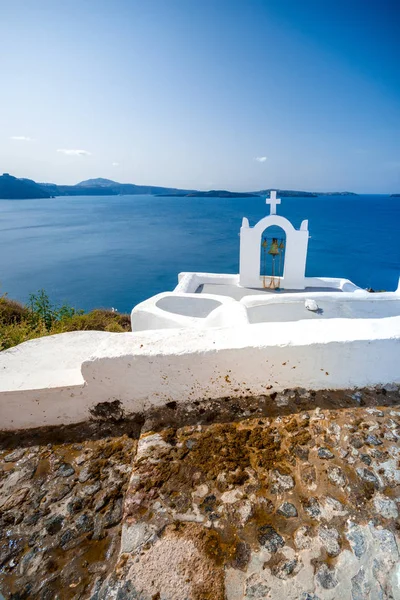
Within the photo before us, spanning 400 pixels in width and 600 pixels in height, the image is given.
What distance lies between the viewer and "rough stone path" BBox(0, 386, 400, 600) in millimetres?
1446

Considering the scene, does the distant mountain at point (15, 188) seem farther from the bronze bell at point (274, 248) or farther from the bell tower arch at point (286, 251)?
the bronze bell at point (274, 248)

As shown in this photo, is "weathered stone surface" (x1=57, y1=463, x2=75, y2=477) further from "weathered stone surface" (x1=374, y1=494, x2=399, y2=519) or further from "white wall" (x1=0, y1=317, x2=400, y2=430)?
"weathered stone surface" (x1=374, y1=494, x2=399, y2=519)

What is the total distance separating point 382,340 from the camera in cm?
245

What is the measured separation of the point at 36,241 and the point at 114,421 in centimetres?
→ 6274

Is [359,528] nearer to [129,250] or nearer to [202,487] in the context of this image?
[202,487]

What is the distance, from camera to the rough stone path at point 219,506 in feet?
4.75

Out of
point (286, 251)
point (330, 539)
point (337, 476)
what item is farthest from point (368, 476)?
point (286, 251)

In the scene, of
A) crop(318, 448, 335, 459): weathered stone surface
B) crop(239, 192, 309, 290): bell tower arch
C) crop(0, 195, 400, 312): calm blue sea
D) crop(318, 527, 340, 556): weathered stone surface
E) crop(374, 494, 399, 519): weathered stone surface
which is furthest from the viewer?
crop(0, 195, 400, 312): calm blue sea

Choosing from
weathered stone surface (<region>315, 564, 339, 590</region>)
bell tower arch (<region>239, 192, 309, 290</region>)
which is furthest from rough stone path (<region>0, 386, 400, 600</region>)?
bell tower arch (<region>239, 192, 309, 290</region>)

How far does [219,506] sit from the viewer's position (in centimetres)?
175

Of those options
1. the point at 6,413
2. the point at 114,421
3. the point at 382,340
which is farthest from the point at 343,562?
the point at 6,413

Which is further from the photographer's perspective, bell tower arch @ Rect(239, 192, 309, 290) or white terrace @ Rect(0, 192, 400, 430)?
bell tower arch @ Rect(239, 192, 309, 290)

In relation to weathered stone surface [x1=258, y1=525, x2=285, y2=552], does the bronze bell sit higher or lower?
higher

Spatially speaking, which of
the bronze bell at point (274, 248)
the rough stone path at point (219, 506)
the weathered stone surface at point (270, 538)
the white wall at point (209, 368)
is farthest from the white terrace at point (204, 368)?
the bronze bell at point (274, 248)
